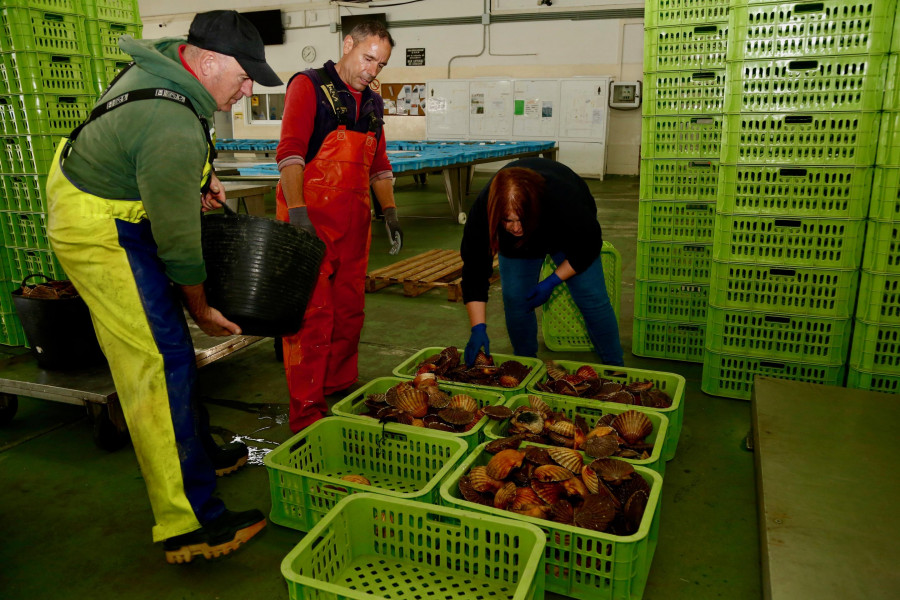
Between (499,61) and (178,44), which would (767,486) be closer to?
(178,44)

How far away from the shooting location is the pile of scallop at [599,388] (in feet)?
7.76

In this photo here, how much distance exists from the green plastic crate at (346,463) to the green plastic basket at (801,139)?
1.80m

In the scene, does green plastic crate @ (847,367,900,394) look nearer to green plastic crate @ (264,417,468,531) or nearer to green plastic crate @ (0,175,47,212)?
green plastic crate @ (264,417,468,531)

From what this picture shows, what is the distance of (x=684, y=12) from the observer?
2.99m

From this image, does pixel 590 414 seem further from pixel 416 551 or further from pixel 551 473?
pixel 416 551

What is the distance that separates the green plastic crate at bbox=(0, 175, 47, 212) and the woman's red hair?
2.43 metres

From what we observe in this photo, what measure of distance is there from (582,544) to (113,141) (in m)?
1.60

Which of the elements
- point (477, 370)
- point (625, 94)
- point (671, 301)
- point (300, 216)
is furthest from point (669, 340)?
point (625, 94)

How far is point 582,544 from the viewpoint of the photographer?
1.65m

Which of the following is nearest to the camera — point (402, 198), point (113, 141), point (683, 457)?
point (113, 141)

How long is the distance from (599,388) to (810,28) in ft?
5.52

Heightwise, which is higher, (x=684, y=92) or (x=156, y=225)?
(x=684, y=92)

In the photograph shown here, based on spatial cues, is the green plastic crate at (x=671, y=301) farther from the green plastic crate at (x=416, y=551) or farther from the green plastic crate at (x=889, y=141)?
the green plastic crate at (x=416, y=551)

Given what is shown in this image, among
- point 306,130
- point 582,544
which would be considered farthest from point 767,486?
point 306,130
